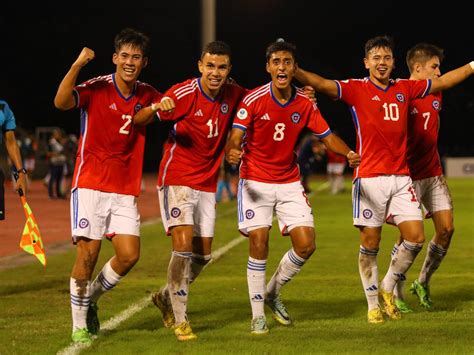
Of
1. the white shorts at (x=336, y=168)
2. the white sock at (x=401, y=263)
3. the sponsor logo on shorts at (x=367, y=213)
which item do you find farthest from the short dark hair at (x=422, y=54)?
the white shorts at (x=336, y=168)

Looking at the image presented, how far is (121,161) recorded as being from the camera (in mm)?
8312

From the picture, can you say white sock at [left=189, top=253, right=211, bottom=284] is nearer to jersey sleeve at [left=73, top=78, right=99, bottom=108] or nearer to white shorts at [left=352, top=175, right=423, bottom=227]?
white shorts at [left=352, top=175, right=423, bottom=227]

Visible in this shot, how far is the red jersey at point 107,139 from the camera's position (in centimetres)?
822

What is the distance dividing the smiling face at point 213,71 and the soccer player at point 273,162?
0.29m

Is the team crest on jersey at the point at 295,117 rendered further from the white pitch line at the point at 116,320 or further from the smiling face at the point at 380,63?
the white pitch line at the point at 116,320

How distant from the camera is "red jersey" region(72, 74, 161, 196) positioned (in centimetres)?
822

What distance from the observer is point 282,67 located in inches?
339

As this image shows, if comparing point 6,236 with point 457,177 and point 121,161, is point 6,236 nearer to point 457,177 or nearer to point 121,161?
point 121,161

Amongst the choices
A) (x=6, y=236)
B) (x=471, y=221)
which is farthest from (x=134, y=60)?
(x=471, y=221)

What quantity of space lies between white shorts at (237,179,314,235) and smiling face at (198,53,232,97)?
2.97 feet

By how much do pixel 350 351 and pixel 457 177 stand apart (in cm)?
4310

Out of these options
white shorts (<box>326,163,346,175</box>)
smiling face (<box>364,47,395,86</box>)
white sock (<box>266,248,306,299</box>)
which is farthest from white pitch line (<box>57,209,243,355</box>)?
white shorts (<box>326,163,346,175</box>)

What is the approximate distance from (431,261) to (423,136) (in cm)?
129

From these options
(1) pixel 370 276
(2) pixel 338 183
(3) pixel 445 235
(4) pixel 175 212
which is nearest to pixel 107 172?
(4) pixel 175 212
